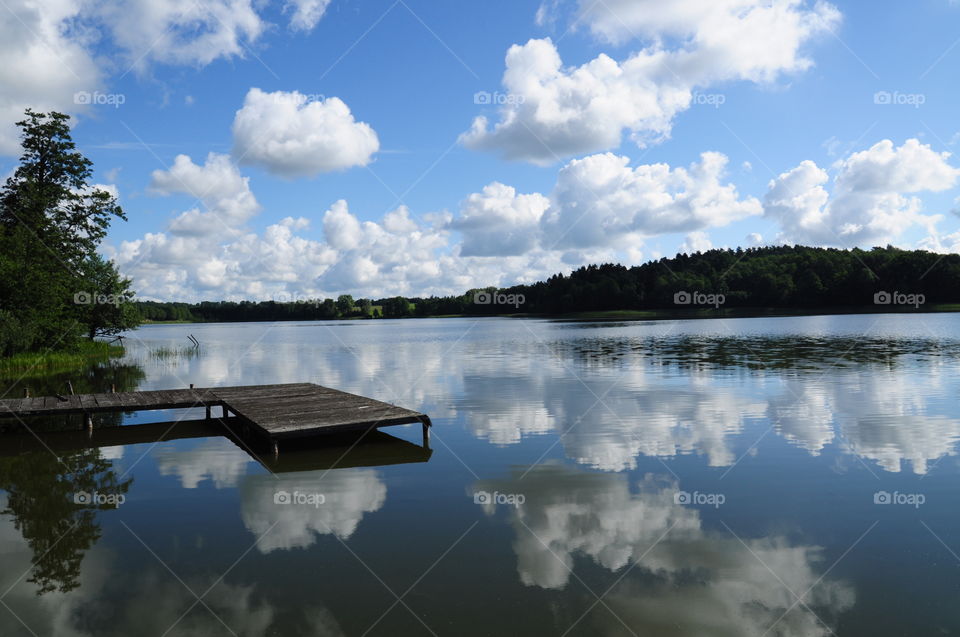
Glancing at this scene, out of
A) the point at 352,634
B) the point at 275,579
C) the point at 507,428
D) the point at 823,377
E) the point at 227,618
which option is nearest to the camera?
the point at 352,634

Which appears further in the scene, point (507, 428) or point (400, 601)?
point (507, 428)

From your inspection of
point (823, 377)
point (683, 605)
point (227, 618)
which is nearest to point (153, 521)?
point (227, 618)

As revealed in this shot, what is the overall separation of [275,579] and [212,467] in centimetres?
752

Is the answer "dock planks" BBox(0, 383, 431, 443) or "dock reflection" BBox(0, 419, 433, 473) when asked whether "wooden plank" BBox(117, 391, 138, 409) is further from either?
"dock reflection" BBox(0, 419, 433, 473)

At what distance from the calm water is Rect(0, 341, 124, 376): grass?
2413 centimetres

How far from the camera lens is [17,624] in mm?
7305

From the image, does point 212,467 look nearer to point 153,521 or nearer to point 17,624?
point 153,521

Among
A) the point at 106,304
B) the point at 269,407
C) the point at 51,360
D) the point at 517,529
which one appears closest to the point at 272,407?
the point at 269,407

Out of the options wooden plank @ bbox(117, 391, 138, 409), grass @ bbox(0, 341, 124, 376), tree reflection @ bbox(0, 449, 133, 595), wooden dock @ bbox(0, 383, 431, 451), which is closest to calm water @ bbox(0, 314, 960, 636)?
tree reflection @ bbox(0, 449, 133, 595)

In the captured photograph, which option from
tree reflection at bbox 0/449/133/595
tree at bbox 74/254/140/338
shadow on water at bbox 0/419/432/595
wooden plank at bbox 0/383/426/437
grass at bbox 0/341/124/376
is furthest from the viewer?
tree at bbox 74/254/140/338

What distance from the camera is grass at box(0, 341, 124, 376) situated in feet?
126

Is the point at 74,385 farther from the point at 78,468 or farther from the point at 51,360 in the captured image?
the point at 78,468

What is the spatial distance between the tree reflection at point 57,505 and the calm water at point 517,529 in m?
0.06

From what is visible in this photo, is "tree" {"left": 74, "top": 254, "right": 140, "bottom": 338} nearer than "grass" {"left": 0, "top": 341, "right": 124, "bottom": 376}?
No
